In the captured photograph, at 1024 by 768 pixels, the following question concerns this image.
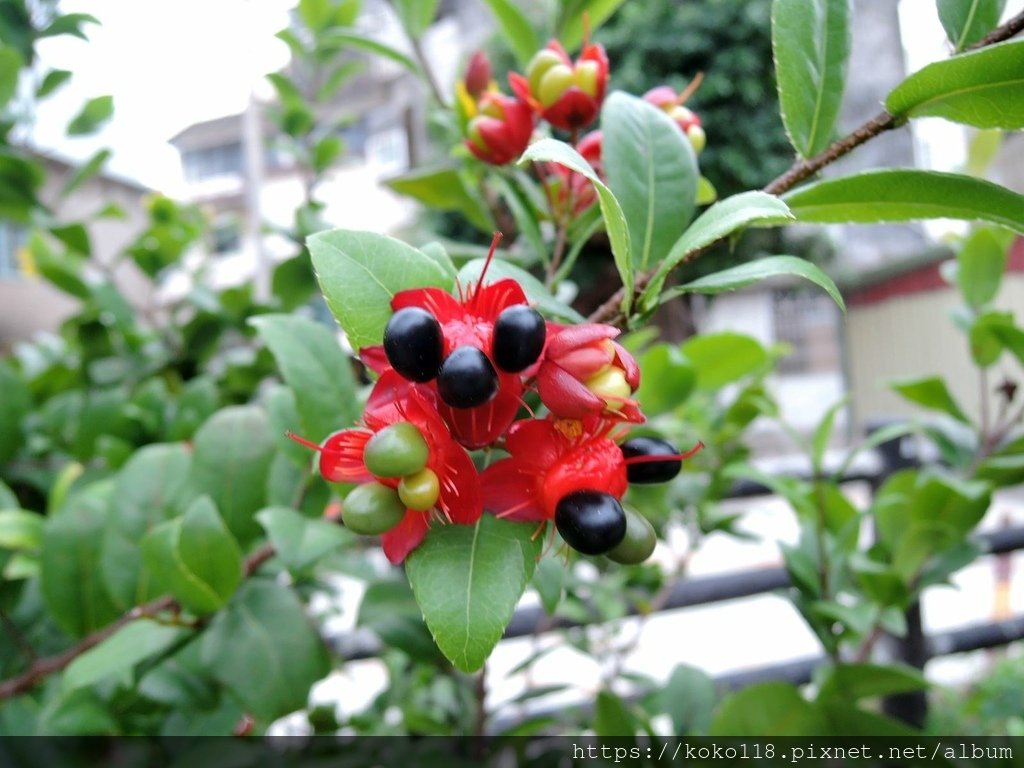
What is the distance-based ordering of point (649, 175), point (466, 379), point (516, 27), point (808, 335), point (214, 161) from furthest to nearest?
point (214, 161) → point (808, 335) → point (516, 27) → point (649, 175) → point (466, 379)

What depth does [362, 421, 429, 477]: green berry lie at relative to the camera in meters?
0.25

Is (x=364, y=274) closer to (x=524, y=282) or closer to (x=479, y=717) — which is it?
(x=524, y=282)

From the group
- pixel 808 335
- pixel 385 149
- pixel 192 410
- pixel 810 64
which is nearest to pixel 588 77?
pixel 810 64

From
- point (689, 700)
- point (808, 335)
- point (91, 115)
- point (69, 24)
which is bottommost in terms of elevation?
point (808, 335)

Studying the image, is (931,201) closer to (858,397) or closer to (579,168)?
(579,168)

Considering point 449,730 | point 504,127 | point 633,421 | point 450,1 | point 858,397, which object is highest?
point 450,1

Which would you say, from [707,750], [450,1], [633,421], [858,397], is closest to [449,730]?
[707,750]

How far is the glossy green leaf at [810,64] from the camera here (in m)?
0.31

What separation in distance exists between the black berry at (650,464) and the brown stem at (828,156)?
0.19ft

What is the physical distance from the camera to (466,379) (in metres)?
0.24

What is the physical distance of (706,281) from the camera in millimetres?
303

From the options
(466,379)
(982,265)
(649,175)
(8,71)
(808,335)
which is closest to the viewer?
(466,379)

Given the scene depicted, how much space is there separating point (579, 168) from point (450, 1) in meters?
8.07

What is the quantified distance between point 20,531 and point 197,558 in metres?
0.30
